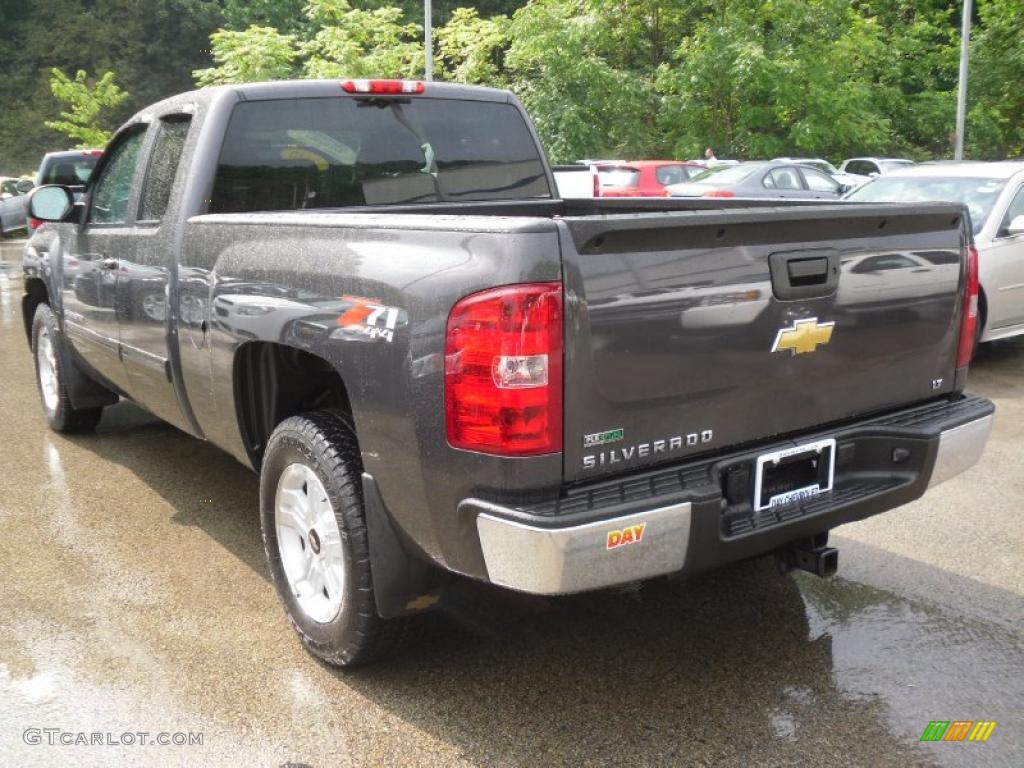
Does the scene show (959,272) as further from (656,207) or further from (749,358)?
(656,207)

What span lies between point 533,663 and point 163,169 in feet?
8.67

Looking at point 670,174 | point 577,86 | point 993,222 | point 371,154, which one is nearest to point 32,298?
point 371,154

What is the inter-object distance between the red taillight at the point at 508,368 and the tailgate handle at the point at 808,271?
2.68ft

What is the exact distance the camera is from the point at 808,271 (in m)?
2.98

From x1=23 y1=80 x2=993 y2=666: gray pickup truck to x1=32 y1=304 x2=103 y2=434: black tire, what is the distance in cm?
184

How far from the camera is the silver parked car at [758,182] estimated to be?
15.1m

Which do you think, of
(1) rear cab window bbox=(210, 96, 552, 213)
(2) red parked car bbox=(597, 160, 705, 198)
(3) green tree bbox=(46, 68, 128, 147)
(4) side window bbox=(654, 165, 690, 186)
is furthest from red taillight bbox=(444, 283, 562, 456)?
(3) green tree bbox=(46, 68, 128, 147)

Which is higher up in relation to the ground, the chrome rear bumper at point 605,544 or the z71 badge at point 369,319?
the z71 badge at point 369,319

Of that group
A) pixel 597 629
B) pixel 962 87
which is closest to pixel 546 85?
pixel 962 87

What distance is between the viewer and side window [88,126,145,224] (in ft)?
15.8

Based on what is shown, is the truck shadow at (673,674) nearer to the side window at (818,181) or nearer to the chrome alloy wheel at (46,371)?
the chrome alloy wheel at (46,371)

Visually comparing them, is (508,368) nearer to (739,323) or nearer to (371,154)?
(739,323)

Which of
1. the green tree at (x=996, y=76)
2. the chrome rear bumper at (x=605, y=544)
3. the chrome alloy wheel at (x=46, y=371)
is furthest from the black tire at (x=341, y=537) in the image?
the green tree at (x=996, y=76)

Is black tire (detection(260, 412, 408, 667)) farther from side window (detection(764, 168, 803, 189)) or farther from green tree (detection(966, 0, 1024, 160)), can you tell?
green tree (detection(966, 0, 1024, 160))
